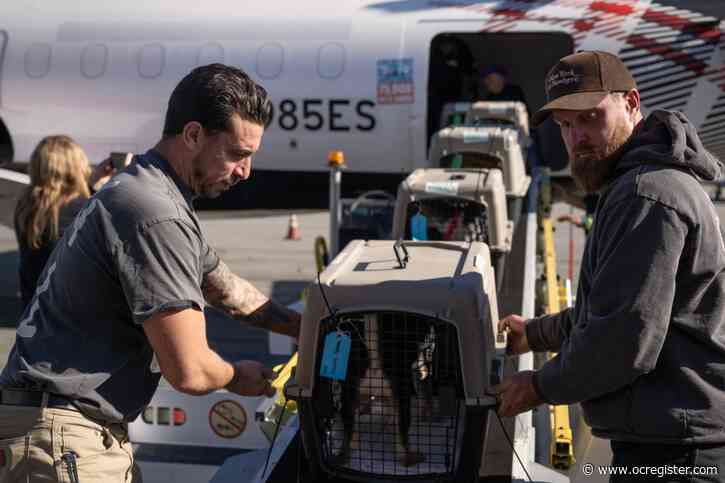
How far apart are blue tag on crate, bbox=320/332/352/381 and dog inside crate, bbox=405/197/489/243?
7.71ft

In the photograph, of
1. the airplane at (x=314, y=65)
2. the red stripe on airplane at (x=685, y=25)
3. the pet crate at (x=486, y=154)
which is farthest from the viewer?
the airplane at (x=314, y=65)

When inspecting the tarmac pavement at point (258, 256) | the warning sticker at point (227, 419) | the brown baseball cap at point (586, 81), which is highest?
the brown baseball cap at point (586, 81)

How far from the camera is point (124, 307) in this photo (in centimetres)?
250

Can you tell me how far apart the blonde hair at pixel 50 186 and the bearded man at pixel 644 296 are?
3944 millimetres

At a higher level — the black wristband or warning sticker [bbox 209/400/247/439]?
the black wristband

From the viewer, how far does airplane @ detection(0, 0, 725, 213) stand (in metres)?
9.64

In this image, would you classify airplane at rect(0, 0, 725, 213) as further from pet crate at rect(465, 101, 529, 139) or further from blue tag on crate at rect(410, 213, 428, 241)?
blue tag on crate at rect(410, 213, 428, 241)

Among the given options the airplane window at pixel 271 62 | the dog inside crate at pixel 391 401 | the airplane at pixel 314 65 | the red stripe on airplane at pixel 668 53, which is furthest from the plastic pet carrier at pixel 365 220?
the dog inside crate at pixel 391 401

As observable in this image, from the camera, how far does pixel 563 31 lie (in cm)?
966

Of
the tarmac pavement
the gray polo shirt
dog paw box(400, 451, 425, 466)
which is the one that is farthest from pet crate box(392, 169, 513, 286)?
the tarmac pavement

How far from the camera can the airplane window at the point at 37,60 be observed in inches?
429

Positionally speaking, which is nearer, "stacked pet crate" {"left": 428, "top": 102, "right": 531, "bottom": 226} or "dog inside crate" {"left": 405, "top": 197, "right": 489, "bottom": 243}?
"dog inside crate" {"left": 405, "top": 197, "right": 489, "bottom": 243}

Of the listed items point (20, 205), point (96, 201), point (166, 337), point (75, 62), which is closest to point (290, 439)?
point (166, 337)

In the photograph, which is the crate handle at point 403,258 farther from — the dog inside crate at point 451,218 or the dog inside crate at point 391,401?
the dog inside crate at point 451,218
